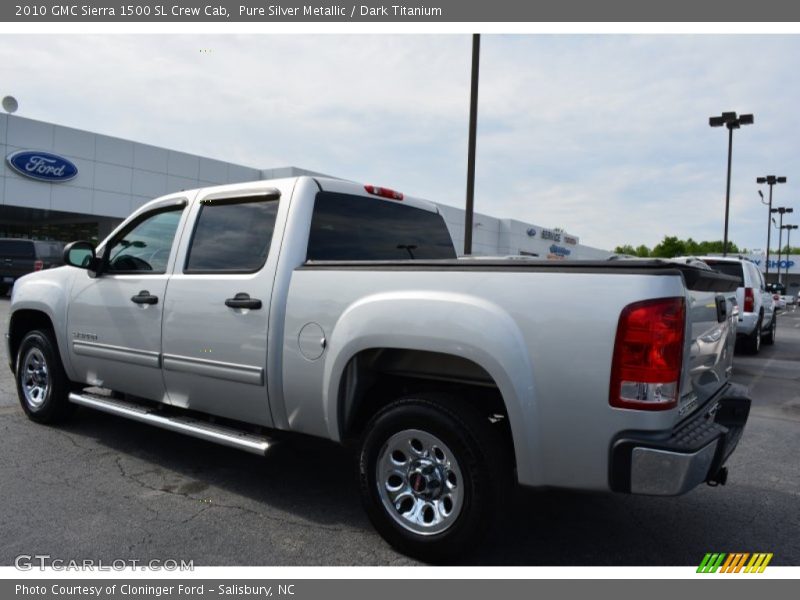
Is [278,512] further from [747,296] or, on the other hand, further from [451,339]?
[747,296]

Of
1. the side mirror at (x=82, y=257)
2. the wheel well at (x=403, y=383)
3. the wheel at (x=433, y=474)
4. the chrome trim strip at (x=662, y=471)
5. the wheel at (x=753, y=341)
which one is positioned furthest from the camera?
the wheel at (x=753, y=341)

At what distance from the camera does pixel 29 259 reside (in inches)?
782

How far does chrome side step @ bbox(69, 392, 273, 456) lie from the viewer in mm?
3666

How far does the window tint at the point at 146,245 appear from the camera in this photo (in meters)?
4.51

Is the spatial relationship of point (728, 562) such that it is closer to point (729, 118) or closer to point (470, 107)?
point (470, 107)

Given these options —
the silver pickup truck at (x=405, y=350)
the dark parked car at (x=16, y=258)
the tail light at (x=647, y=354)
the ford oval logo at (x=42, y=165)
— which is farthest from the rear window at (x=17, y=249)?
the tail light at (x=647, y=354)

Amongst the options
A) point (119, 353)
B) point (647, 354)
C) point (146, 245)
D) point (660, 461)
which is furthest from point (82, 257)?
point (660, 461)

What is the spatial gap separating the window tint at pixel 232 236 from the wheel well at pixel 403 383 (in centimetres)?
98

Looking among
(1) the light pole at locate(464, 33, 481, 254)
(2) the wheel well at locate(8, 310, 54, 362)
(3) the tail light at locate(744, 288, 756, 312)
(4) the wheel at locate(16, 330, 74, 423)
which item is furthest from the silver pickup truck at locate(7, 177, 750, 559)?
(3) the tail light at locate(744, 288, 756, 312)

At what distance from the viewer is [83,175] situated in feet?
85.1

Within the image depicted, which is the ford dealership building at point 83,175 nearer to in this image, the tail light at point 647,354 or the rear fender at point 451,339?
the rear fender at point 451,339

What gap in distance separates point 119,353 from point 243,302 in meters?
1.46

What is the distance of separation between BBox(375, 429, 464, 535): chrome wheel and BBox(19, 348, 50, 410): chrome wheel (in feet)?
11.9

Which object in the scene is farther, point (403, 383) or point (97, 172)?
point (97, 172)
